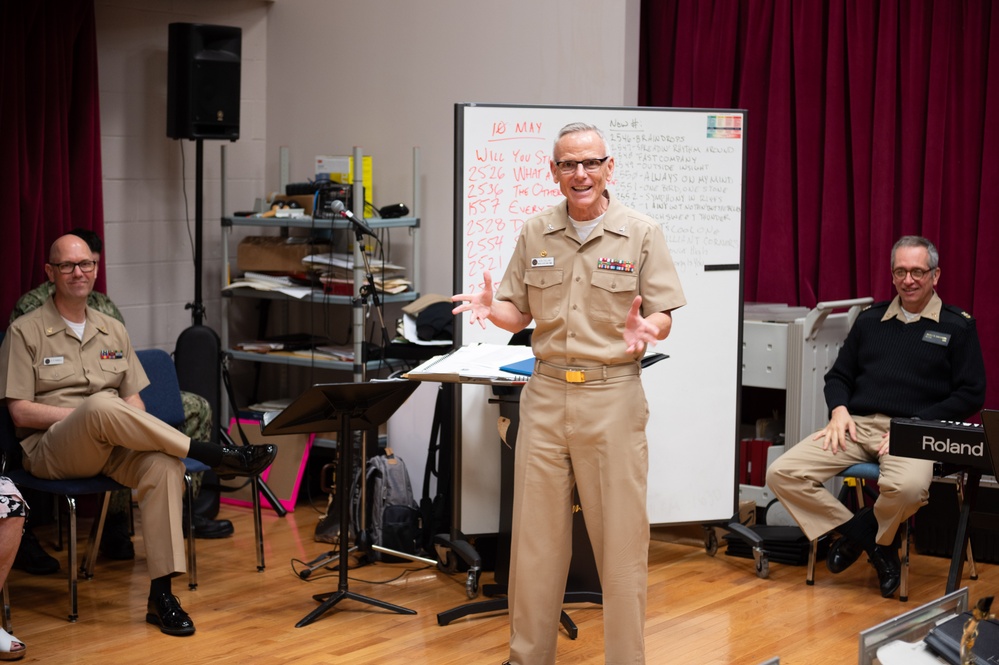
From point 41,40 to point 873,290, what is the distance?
367 centimetres

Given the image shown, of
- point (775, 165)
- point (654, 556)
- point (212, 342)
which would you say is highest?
point (775, 165)

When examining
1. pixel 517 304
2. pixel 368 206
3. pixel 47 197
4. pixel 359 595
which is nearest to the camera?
pixel 517 304

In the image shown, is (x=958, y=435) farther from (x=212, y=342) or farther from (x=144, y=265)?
(x=144, y=265)

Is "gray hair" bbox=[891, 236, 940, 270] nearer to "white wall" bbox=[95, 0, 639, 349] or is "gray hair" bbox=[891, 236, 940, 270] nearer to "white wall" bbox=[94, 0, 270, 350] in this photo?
"white wall" bbox=[95, 0, 639, 349]

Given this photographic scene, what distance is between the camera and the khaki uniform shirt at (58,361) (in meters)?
4.27

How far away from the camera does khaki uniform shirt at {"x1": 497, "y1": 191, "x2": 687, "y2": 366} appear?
3268mm

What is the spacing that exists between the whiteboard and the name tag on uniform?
700 millimetres

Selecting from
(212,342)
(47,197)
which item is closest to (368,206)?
(212,342)

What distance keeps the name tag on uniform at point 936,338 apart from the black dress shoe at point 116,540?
3202mm

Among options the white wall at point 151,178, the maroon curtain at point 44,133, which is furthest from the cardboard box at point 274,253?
the maroon curtain at point 44,133

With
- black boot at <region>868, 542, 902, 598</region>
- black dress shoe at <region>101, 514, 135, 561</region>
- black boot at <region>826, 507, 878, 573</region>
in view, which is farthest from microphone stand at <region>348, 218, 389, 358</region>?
black boot at <region>868, 542, 902, 598</region>

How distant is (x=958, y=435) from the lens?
3701 mm

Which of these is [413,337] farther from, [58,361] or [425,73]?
[425,73]

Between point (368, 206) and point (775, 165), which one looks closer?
point (775, 165)
